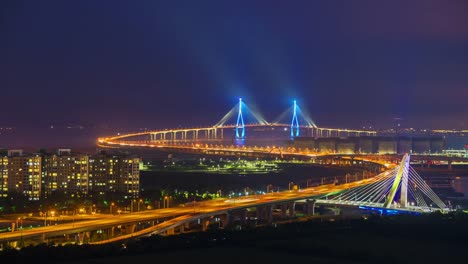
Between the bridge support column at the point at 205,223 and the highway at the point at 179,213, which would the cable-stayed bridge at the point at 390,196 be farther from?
the bridge support column at the point at 205,223

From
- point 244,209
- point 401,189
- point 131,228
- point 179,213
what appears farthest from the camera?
point 401,189

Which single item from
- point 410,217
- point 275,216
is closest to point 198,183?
point 275,216

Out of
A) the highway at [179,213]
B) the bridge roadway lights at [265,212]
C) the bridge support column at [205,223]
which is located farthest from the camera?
the bridge roadway lights at [265,212]

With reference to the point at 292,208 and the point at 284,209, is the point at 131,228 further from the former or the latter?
the point at 292,208

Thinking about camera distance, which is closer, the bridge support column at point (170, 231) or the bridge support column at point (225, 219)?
the bridge support column at point (170, 231)

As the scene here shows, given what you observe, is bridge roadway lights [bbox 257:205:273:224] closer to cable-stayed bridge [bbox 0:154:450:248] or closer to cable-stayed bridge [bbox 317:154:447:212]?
cable-stayed bridge [bbox 0:154:450:248]

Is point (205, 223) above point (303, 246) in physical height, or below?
above

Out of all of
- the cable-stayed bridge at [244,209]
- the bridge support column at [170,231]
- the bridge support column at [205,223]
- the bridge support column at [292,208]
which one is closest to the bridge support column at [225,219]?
the cable-stayed bridge at [244,209]

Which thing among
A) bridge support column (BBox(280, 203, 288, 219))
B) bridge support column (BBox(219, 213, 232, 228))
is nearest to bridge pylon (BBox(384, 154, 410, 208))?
bridge support column (BBox(280, 203, 288, 219))

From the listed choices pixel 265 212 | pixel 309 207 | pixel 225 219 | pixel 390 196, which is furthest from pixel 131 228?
pixel 390 196
